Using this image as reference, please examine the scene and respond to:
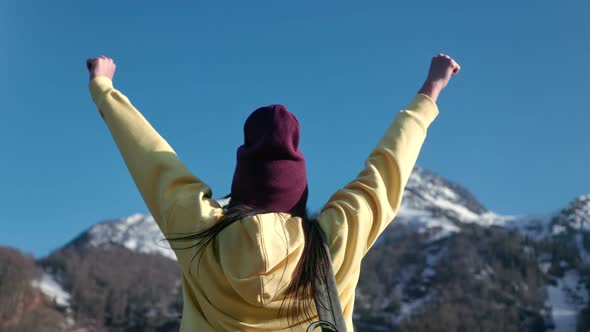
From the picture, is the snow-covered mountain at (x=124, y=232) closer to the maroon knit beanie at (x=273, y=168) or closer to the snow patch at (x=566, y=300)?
the snow patch at (x=566, y=300)

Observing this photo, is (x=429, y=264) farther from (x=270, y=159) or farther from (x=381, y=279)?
(x=270, y=159)

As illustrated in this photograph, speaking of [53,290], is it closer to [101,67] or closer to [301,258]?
[101,67]

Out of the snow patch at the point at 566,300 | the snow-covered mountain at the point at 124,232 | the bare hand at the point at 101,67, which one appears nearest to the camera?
the bare hand at the point at 101,67

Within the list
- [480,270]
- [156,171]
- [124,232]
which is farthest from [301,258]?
[124,232]

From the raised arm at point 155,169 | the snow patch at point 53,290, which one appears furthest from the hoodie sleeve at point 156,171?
the snow patch at point 53,290

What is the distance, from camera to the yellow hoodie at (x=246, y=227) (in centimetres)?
158

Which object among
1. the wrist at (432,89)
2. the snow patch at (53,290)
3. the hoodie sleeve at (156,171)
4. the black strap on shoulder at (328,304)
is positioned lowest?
the black strap on shoulder at (328,304)

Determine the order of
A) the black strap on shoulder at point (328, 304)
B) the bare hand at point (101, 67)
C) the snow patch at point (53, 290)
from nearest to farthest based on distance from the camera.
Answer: the black strap on shoulder at point (328, 304) → the bare hand at point (101, 67) → the snow patch at point (53, 290)

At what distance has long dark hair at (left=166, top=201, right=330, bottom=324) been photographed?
1603 millimetres

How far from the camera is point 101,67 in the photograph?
205cm

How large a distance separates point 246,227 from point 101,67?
2.50ft

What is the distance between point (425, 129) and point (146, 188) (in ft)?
2.46

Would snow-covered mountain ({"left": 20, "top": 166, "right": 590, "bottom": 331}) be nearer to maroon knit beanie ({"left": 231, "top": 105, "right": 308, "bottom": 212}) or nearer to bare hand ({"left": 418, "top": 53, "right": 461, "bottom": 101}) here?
bare hand ({"left": 418, "top": 53, "right": 461, "bottom": 101})

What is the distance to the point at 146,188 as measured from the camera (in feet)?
5.75
